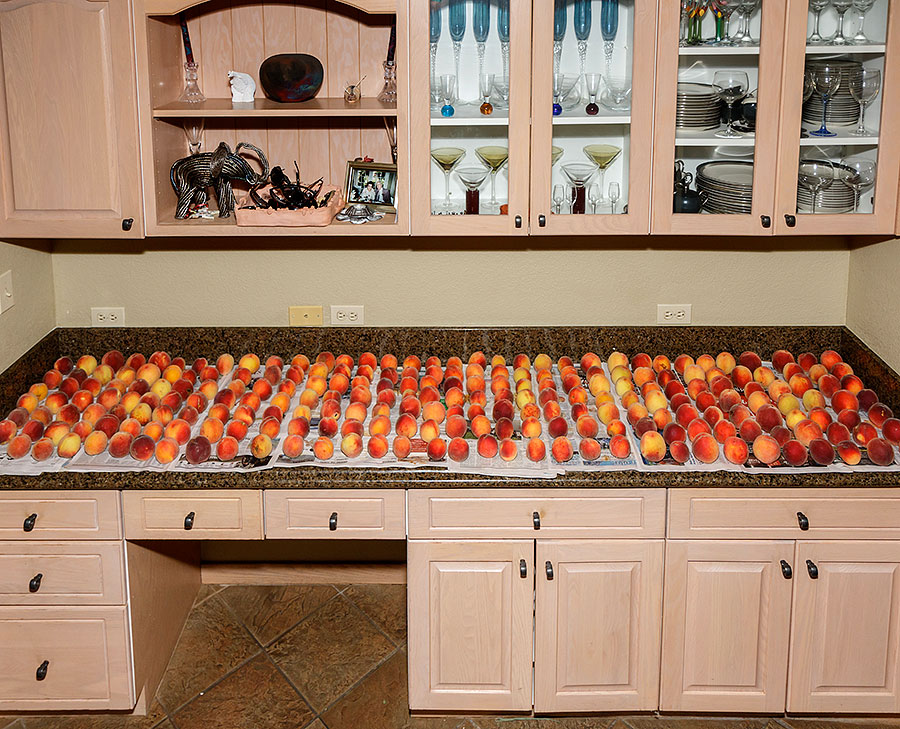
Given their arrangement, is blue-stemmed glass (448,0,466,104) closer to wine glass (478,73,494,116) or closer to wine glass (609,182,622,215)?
wine glass (478,73,494,116)

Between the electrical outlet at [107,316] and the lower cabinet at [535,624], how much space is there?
4.19ft

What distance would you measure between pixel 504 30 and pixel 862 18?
902mm

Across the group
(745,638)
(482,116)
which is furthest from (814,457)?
(482,116)

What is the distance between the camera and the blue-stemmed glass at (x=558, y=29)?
2.74 meters

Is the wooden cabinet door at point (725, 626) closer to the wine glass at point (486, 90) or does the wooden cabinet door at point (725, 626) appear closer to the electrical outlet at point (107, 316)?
the wine glass at point (486, 90)

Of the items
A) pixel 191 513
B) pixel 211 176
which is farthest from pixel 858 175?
pixel 191 513

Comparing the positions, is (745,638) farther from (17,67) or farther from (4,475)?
(17,67)

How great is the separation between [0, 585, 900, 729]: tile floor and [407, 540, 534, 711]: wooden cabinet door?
0.35ft

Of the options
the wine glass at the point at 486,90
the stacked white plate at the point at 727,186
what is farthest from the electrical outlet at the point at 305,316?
the stacked white plate at the point at 727,186

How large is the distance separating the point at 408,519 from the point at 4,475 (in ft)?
3.21

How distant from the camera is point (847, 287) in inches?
130

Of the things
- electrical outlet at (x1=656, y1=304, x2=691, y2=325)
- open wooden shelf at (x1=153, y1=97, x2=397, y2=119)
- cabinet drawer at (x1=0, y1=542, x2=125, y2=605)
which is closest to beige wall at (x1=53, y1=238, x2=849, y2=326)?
electrical outlet at (x1=656, y1=304, x2=691, y2=325)

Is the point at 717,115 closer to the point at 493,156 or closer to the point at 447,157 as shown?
the point at 493,156

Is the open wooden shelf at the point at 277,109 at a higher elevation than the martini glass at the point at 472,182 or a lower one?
higher
